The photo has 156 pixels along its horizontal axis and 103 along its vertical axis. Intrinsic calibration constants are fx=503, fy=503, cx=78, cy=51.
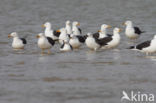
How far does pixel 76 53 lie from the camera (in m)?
17.0

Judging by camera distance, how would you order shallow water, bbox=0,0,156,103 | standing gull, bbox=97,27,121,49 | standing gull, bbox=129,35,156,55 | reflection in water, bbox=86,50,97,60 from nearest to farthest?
shallow water, bbox=0,0,156,103, reflection in water, bbox=86,50,97,60, standing gull, bbox=129,35,156,55, standing gull, bbox=97,27,121,49

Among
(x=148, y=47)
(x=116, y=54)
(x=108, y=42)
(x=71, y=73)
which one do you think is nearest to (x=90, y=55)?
(x=116, y=54)

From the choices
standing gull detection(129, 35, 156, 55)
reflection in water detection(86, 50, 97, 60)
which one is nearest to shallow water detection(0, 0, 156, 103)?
reflection in water detection(86, 50, 97, 60)

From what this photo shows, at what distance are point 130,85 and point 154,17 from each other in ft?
69.3

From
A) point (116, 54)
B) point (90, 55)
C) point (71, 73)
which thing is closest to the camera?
point (71, 73)

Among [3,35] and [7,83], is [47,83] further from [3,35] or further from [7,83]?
[3,35]

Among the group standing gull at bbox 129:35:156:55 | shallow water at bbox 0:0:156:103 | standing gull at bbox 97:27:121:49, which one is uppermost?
standing gull at bbox 97:27:121:49

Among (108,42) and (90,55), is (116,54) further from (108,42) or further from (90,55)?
(108,42)

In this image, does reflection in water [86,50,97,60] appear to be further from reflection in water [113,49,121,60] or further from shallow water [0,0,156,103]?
reflection in water [113,49,121,60]

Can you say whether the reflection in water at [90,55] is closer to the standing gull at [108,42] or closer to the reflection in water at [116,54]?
the reflection in water at [116,54]

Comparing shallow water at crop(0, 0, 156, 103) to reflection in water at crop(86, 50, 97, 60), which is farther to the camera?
reflection in water at crop(86, 50, 97, 60)

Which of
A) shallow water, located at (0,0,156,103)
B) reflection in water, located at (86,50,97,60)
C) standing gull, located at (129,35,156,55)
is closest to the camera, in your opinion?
shallow water, located at (0,0,156,103)

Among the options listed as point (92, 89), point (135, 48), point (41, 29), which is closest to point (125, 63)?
point (135, 48)

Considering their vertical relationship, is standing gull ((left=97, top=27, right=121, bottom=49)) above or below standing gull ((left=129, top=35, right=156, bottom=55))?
above
